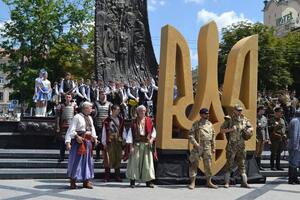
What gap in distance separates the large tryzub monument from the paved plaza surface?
9240mm

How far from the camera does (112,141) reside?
10.5 metres

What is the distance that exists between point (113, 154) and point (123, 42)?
32.1 ft

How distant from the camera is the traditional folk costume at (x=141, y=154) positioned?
32.3 feet

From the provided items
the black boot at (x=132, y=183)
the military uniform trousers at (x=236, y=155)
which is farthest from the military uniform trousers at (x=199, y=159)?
the black boot at (x=132, y=183)

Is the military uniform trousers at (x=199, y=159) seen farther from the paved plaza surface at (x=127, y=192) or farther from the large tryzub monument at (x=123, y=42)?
the large tryzub monument at (x=123, y=42)

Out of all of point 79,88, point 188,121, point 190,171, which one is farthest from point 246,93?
point 79,88

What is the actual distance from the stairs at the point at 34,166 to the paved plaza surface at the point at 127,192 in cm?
35

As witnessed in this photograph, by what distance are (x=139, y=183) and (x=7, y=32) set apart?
28403mm

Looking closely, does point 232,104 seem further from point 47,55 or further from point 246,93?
point 47,55

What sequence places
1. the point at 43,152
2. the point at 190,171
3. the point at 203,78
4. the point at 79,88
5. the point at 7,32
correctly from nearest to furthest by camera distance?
the point at 190,171 < the point at 203,78 < the point at 43,152 < the point at 79,88 < the point at 7,32

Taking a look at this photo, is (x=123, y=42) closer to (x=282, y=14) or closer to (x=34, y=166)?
(x=34, y=166)

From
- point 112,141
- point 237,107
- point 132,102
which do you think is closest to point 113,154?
point 112,141

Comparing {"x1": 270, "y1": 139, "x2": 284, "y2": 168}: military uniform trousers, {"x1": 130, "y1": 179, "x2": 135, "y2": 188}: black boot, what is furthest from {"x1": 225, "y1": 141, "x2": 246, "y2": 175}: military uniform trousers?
{"x1": 270, "y1": 139, "x2": 284, "y2": 168}: military uniform trousers

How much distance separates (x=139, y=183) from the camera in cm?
1045
